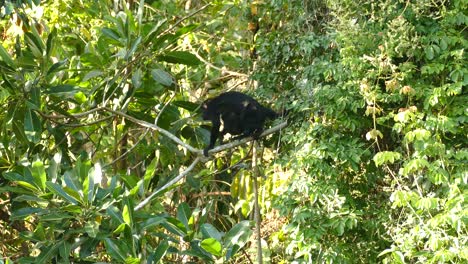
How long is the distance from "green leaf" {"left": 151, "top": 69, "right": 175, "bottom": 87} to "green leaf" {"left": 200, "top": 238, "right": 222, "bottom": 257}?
1.79 m

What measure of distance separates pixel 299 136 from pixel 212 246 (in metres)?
1.57

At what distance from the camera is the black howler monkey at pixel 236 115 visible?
20.4 feet

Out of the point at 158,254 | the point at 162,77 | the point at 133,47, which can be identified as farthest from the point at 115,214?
the point at 162,77

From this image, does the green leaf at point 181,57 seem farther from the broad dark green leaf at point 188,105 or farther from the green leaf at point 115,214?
→ the green leaf at point 115,214

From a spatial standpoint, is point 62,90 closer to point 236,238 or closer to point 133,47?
point 133,47

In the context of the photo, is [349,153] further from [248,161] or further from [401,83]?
[248,161]

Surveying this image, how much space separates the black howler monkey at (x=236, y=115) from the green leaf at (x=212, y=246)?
1.50 m

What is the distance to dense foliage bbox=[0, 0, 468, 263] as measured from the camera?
5016 mm

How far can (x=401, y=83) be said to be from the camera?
5551 millimetres

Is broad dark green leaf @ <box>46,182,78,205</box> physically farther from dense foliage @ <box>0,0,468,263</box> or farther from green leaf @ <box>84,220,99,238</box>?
green leaf @ <box>84,220,99,238</box>

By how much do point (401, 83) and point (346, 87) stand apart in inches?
14.9

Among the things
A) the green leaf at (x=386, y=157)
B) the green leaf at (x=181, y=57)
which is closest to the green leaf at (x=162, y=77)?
the green leaf at (x=181, y=57)

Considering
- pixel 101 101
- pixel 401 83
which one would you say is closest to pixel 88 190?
pixel 101 101

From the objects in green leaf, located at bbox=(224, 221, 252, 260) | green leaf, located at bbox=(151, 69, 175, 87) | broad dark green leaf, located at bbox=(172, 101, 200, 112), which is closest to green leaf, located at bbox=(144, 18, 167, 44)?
green leaf, located at bbox=(151, 69, 175, 87)
